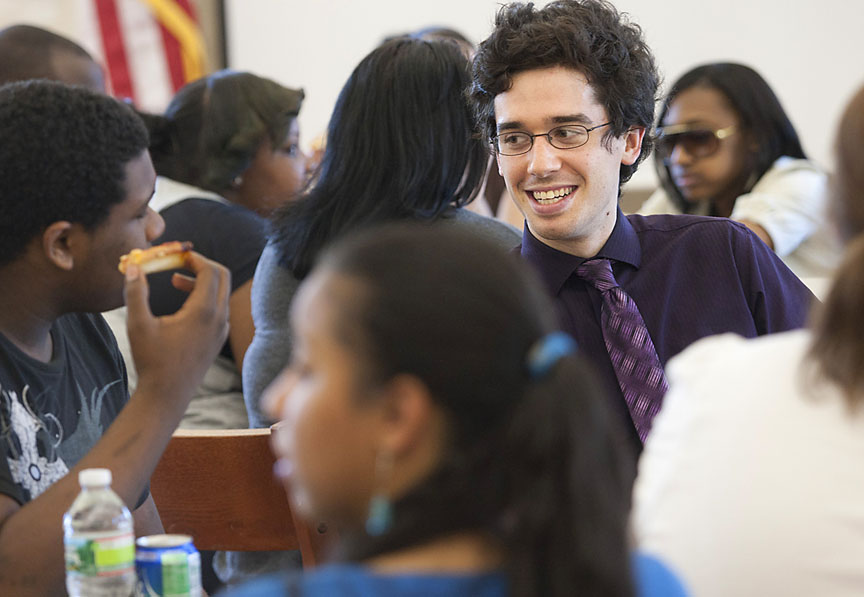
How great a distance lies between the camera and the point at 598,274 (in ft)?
5.95

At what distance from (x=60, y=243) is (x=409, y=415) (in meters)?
0.88

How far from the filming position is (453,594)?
0.79 meters

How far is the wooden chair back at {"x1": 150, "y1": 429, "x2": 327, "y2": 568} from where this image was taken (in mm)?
1711

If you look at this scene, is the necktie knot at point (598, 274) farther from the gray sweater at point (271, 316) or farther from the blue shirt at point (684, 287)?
the gray sweater at point (271, 316)

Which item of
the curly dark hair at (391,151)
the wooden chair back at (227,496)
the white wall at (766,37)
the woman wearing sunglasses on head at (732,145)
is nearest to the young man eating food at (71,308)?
the wooden chair back at (227,496)

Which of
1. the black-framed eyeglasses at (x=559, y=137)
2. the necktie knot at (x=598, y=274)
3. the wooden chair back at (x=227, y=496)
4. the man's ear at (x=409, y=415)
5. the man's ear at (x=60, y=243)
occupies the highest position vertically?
the man's ear at (x=409, y=415)

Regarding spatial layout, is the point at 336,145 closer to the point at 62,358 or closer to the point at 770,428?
the point at 62,358

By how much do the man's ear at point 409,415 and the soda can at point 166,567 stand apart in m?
0.47

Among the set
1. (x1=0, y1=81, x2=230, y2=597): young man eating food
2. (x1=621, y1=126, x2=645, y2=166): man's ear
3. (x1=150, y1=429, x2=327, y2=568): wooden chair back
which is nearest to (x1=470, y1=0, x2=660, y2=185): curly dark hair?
(x1=621, y1=126, x2=645, y2=166): man's ear

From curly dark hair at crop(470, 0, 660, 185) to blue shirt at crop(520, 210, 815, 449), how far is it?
0.69ft

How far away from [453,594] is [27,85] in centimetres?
111

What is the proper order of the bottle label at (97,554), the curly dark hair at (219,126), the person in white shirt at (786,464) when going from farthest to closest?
1. the curly dark hair at (219,126)
2. the bottle label at (97,554)
3. the person in white shirt at (786,464)

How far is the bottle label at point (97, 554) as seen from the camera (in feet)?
3.82

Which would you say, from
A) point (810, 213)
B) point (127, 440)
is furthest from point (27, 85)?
point (810, 213)
